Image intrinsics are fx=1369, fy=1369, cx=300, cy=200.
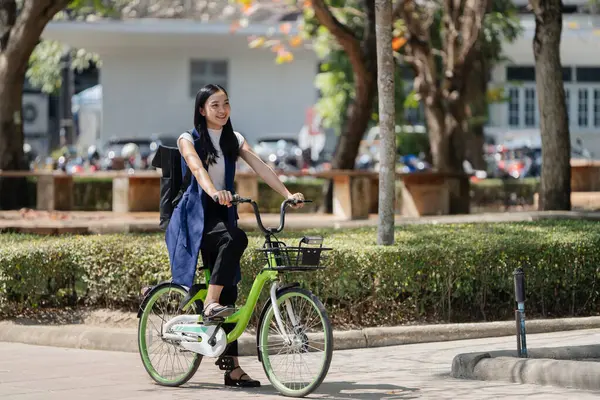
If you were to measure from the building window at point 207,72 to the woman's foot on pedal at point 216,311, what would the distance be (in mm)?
32364

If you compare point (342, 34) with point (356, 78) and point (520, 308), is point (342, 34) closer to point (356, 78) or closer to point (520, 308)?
point (356, 78)

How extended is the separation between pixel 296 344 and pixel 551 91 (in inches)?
398

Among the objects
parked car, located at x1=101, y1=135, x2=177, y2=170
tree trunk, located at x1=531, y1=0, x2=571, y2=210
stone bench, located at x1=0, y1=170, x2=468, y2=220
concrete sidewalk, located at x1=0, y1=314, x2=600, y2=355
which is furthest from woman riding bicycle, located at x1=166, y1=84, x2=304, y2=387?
parked car, located at x1=101, y1=135, x2=177, y2=170

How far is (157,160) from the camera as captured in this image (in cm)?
926

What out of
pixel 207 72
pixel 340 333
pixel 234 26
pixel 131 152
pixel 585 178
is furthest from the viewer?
pixel 207 72

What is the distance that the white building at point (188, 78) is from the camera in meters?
40.1

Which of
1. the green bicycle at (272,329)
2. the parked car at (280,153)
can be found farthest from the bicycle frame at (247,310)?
the parked car at (280,153)

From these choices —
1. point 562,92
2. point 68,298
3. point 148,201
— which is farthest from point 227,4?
point 68,298

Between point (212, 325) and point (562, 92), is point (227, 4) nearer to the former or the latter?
point (562, 92)

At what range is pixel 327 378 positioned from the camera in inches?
368

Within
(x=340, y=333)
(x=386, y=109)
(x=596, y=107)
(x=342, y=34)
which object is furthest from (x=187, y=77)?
(x=340, y=333)

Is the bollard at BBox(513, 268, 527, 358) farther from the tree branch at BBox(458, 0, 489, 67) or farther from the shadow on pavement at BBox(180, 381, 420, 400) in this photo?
the tree branch at BBox(458, 0, 489, 67)

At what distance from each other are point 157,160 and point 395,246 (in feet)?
10.5

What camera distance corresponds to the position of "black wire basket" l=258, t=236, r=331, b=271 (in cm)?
823
